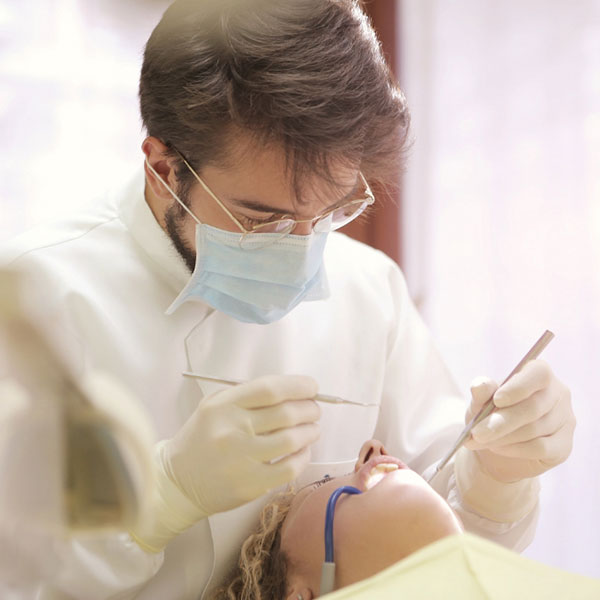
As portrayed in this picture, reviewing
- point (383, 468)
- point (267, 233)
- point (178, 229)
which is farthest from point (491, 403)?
point (178, 229)

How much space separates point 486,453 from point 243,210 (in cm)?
52

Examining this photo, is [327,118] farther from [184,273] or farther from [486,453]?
[486,453]

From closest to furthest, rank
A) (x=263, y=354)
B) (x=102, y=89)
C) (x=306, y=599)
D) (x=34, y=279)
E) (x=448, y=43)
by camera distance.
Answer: (x=34, y=279)
(x=102, y=89)
(x=306, y=599)
(x=263, y=354)
(x=448, y=43)

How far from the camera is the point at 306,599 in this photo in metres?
0.90

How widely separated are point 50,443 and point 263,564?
51cm

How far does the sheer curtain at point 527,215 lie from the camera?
1382 millimetres

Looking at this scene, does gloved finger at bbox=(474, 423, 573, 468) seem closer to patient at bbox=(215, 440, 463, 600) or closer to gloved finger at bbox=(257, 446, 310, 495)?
patient at bbox=(215, 440, 463, 600)

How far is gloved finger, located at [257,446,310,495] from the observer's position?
782 millimetres

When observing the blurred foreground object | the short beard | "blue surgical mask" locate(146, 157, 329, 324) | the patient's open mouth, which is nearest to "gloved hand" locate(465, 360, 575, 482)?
the patient's open mouth

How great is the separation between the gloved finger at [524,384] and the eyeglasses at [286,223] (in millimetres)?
330

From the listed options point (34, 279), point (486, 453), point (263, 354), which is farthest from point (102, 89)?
point (486, 453)

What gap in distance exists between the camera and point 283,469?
0.79 metres

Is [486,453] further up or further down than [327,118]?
further down

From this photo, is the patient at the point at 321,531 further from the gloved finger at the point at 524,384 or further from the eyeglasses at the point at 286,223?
the eyeglasses at the point at 286,223
